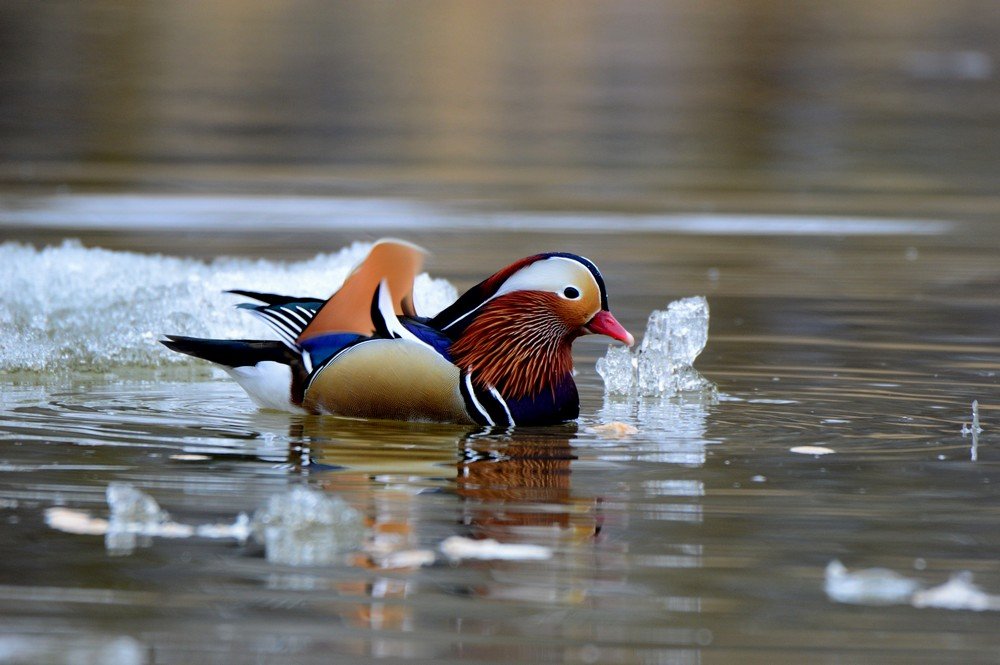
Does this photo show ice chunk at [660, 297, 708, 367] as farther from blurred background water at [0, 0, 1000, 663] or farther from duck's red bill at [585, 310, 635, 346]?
duck's red bill at [585, 310, 635, 346]

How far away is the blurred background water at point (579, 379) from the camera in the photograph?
4688 millimetres

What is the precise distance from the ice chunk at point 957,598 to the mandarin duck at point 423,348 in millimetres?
2631

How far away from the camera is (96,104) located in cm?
2617

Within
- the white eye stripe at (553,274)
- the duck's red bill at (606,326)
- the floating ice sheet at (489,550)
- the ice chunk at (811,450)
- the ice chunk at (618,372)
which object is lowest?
the floating ice sheet at (489,550)

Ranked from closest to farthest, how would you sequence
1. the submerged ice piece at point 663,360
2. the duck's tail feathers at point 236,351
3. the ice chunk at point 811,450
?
the ice chunk at point 811,450 < the duck's tail feathers at point 236,351 < the submerged ice piece at point 663,360

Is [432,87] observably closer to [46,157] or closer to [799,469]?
[46,157]

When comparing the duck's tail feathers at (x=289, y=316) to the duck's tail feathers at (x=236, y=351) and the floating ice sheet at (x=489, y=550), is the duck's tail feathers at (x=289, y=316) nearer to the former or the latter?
the duck's tail feathers at (x=236, y=351)

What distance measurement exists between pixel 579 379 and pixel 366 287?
5.95 ft

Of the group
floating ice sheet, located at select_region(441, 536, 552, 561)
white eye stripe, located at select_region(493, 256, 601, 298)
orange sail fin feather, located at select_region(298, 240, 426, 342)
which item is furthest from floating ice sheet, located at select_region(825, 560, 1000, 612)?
orange sail fin feather, located at select_region(298, 240, 426, 342)

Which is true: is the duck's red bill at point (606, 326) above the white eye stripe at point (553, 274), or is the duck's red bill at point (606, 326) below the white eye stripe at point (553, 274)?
below

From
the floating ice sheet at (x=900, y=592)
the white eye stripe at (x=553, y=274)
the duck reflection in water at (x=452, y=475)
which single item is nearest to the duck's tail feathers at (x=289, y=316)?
the duck reflection in water at (x=452, y=475)

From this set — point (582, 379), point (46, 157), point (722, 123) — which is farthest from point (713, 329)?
point (722, 123)

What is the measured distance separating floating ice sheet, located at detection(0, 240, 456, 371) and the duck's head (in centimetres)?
229

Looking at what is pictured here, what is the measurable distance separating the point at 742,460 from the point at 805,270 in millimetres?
6457
